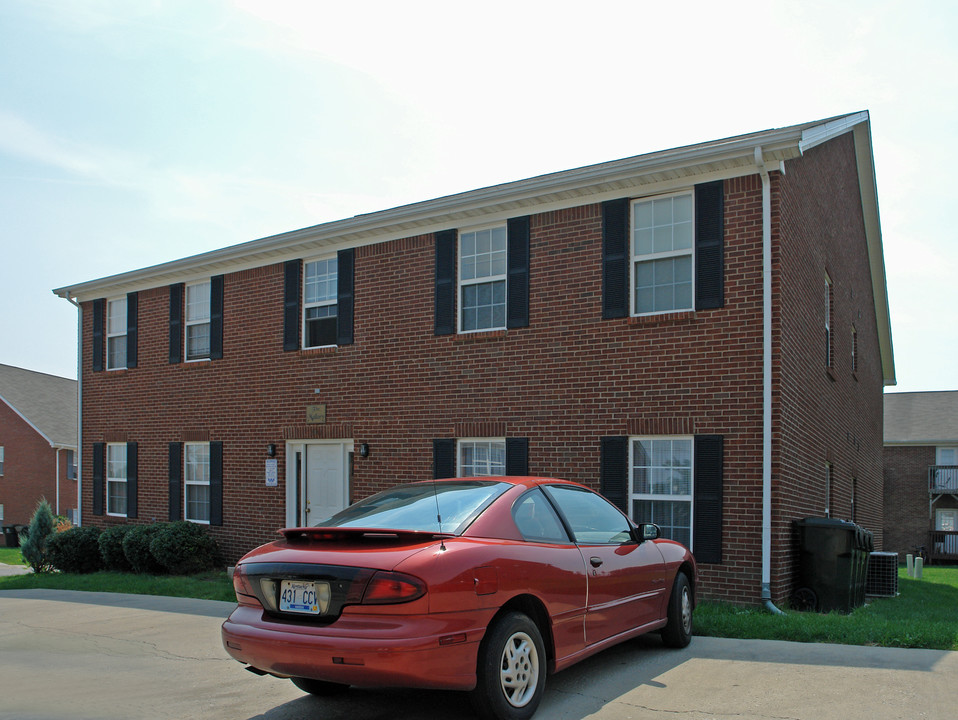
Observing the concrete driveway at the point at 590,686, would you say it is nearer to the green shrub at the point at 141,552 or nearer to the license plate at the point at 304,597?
the license plate at the point at 304,597

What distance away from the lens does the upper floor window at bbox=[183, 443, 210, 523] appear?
15117mm

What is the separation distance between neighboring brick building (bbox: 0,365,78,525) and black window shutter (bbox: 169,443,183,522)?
21236 mm

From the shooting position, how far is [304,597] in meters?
4.71

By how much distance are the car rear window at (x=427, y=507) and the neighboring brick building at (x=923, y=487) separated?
34.4m

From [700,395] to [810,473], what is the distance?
2532mm

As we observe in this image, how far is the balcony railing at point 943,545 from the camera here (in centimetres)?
3425

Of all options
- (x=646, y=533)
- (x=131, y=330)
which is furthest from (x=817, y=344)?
(x=131, y=330)

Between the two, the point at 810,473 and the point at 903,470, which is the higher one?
→ the point at 810,473

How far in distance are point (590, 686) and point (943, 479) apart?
34662mm

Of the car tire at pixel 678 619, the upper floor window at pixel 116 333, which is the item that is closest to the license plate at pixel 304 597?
the car tire at pixel 678 619

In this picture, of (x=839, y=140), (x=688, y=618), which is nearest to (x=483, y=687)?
(x=688, y=618)

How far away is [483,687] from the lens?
4.62 m

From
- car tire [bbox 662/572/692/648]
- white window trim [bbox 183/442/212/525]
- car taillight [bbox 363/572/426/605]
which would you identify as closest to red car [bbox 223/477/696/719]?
car taillight [bbox 363/572/426/605]

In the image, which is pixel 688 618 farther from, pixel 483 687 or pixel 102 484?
pixel 102 484
